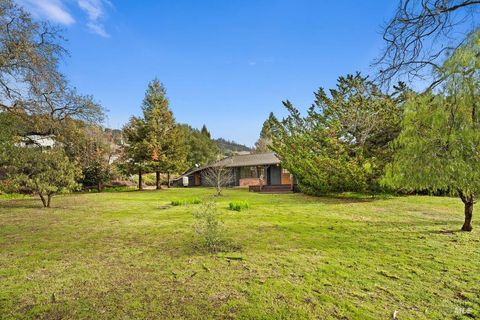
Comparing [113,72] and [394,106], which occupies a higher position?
[113,72]

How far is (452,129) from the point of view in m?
2.74

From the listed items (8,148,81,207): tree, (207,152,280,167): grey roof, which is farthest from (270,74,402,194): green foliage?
(8,148,81,207): tree

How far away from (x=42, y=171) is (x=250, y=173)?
19706 mm

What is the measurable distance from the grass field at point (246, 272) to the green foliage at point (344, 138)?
573cm

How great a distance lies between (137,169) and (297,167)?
46.6 feet

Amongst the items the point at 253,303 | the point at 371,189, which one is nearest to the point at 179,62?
the point at 371,189

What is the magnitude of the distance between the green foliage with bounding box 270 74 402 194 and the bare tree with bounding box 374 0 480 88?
825cm

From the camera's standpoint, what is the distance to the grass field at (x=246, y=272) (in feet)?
9.21

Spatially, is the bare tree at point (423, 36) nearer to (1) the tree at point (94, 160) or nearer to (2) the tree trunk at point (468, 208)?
(2) the tree trunk at point (468, 208)

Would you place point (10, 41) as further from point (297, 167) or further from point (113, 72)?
point (297, 167)

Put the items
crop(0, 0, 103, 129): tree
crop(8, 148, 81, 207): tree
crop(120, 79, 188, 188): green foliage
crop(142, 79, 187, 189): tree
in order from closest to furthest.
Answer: crop(0, 0, 103, 129): tree → crop(8, 148, 81, 207): tree → crop(120, 79, 188, 188): green foliage → crop(142, 79, 187, 189): tree

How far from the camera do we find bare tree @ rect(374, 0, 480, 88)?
300 cm

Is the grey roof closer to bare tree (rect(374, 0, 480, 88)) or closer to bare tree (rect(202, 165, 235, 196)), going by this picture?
bare tree (rect(202, 165, 235, 196))

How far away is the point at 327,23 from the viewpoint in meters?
6.10
